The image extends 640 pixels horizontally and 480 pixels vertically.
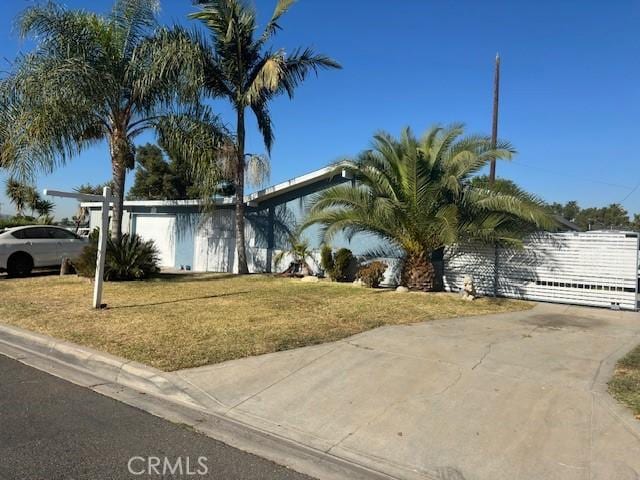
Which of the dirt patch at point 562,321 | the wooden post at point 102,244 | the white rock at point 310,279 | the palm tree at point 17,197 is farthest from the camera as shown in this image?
the palm tree at point 17,197

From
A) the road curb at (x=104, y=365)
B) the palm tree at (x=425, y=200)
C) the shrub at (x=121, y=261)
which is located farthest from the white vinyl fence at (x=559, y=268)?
the road curb at (x=104, y=365)

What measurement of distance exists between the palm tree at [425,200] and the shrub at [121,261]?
471 centimetres

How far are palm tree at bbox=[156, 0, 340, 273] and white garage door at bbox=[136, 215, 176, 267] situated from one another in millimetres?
4621

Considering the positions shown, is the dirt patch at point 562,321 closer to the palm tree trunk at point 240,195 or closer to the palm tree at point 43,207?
the palm tree trunk at point 240,195

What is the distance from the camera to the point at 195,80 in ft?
42.7

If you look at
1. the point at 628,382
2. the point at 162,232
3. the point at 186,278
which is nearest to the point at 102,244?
the point at 186,278

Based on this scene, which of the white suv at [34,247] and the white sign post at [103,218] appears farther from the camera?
the white suv at [34,247]

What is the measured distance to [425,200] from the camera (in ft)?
39.1

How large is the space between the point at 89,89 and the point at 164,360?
9188mm

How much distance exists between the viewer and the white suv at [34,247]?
1398cm

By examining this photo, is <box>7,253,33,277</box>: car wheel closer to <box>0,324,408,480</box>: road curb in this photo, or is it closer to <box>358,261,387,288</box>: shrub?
<box>0,324,408,480</box>: road curb

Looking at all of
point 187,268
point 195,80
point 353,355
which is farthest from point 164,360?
point 187,268

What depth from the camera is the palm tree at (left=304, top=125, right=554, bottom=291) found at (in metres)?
11.7

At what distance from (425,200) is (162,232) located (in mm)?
12081
